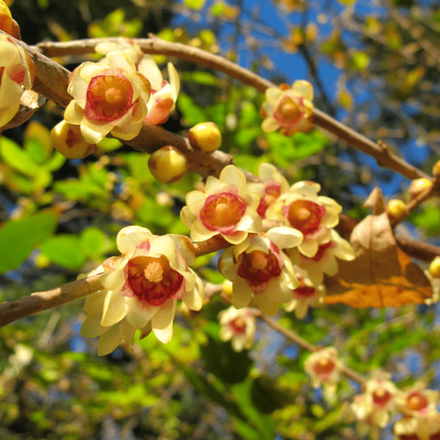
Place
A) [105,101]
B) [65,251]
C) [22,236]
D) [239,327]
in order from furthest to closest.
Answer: [65,251]
[239,327]
[22,236]
[105,101]

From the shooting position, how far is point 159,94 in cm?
59

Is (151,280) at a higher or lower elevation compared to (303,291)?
higher

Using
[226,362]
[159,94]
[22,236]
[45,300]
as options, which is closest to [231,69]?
[159,94]

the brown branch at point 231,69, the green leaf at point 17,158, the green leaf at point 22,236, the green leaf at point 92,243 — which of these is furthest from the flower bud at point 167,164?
the green leaf at point 17,158

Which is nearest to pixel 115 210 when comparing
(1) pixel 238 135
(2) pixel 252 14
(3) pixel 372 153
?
(1) pixel 238 135

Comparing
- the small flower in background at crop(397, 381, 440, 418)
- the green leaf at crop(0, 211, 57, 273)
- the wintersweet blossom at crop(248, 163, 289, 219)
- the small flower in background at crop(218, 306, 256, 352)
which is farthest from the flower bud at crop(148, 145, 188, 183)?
the small flower in background at crop(397, 381, 440, 418)

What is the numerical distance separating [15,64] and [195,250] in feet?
0.97

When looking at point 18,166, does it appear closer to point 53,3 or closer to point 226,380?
point 226,380

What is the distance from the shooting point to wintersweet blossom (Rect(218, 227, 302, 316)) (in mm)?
549

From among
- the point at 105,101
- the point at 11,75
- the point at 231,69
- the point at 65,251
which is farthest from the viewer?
the point at 65,251

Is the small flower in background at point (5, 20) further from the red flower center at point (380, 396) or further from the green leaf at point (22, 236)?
the red flower center at point (380, 396)

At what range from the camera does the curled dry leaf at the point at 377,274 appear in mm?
639

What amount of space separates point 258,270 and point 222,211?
101 mm

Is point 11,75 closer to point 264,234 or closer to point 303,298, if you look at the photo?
point 264,234
